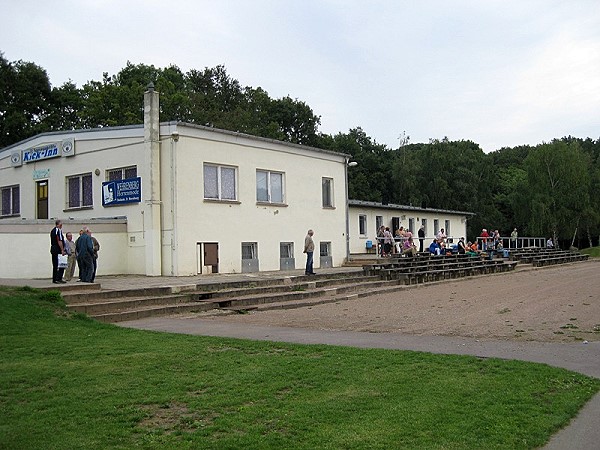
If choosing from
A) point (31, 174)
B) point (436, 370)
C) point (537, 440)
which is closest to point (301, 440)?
point (537, 440)

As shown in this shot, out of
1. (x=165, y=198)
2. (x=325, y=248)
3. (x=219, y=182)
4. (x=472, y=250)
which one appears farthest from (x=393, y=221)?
(x=165, y=198)

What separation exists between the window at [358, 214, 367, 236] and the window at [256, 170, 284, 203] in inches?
355

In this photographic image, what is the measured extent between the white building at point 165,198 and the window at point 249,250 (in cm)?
4

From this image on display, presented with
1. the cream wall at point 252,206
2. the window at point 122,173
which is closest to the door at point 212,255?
the cream wall at point 252,206

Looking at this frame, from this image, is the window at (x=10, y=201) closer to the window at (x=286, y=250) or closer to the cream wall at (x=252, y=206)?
the cream wall at (x=252, y=206)

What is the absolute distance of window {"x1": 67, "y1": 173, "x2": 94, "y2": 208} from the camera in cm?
2733

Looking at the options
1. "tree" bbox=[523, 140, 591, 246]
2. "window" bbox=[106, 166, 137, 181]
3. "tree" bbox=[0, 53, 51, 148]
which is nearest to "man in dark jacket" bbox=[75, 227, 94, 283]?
"window" bbox=[106, 166, 137, 181]

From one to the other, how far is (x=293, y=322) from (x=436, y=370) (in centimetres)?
672

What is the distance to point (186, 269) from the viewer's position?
24781 millimetres

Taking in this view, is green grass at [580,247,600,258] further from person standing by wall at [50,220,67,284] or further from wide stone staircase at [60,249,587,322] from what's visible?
person standing by wall at [50,220,67,284]

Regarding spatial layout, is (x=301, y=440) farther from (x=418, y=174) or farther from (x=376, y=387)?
(x=418, y=174)

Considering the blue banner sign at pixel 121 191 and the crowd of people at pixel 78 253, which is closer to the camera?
the crowd of people at pixel 78 253

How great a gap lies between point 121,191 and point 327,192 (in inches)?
440

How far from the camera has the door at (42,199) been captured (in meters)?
28.9
